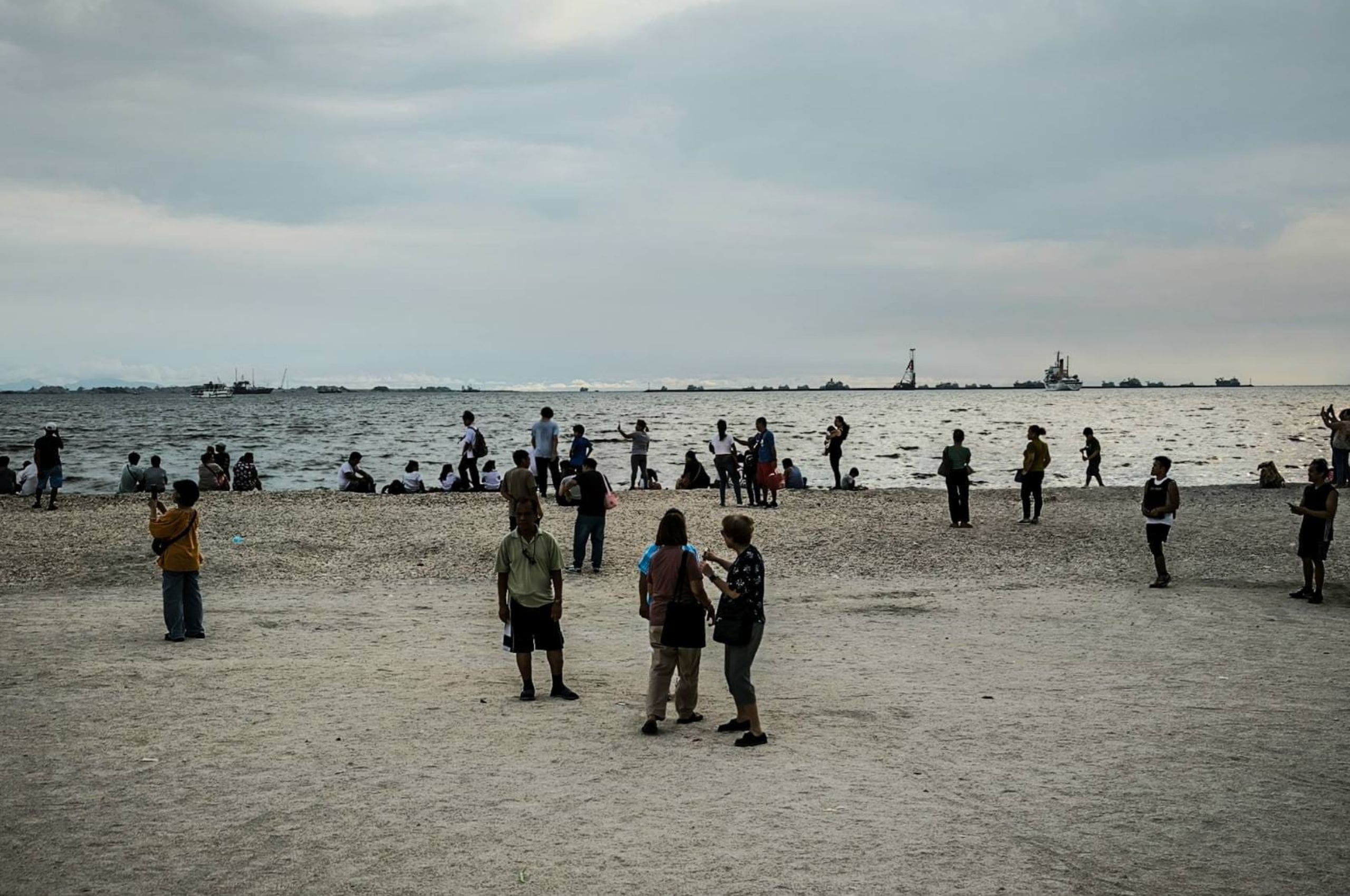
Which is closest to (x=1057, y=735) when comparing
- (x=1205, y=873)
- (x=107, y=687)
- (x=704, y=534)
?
(x=1205, y=873)

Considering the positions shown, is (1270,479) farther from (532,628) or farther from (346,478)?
(532,628)

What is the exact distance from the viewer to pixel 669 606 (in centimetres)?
860

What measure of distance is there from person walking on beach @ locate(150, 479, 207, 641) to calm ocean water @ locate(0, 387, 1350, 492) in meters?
26.3

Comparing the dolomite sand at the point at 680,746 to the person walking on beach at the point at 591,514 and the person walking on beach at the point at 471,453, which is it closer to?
the person walking on beach at the point at 591,514

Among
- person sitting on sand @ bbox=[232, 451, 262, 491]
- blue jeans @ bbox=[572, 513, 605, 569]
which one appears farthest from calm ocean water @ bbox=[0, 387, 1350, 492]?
blue jeans @ bbox=[572, 513, 605, 569]

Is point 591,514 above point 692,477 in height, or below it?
above

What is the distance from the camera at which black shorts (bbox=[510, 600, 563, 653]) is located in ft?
30.3

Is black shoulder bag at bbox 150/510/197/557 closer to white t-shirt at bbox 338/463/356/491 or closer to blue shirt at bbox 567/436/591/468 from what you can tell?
blue shirt at bbox 567/436/591/468

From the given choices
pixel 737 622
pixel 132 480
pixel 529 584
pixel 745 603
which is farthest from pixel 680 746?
pixel 132 480

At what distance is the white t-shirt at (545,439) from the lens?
23484 mm

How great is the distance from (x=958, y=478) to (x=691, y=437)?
56056 millimetres

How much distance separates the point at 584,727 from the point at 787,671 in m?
2.76

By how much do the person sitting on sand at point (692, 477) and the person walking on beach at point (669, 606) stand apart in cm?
2135

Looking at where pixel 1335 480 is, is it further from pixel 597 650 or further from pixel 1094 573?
pixel 597 650
